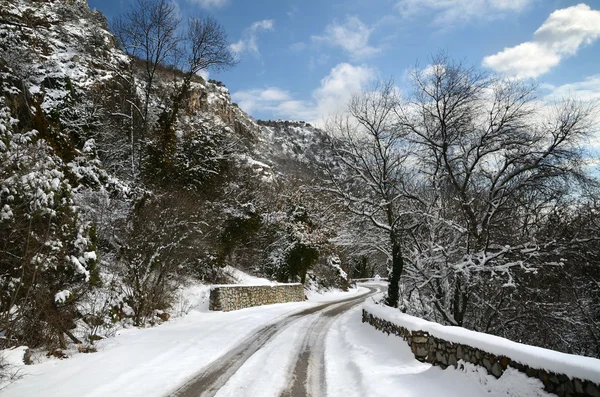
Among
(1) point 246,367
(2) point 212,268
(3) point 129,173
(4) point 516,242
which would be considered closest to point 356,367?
(1) point 246,367

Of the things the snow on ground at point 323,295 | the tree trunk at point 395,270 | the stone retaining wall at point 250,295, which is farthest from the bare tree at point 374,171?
the snow on ground at point 323,295

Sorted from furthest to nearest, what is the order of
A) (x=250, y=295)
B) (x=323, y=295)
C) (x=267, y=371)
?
(x=323, y=295) < (x=250, y=295) < (x=267, y=371)

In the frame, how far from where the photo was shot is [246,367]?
22.9 feet

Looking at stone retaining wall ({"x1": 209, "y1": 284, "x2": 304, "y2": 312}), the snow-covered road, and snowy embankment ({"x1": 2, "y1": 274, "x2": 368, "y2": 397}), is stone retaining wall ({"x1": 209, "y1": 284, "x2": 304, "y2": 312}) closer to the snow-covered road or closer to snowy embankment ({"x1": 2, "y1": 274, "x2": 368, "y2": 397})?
snowy embankment ({"x1": 2, "y1": 274, "x2": 368, "y2": 397})

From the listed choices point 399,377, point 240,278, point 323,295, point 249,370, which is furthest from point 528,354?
point 323,295

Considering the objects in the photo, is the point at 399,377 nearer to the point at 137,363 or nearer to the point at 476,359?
the point at 476,359

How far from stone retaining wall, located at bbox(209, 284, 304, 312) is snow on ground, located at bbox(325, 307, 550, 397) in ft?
24.5

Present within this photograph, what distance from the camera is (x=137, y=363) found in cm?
685

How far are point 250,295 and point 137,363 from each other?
38.3ft

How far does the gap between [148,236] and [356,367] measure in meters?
8.24

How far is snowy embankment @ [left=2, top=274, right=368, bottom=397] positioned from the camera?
5379 mm

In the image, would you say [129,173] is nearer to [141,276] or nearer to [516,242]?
[141,276]

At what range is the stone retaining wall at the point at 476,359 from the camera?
362 cm

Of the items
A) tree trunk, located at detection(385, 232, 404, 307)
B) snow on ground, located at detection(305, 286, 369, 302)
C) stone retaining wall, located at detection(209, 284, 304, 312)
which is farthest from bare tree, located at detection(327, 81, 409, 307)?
snow on ground, located at detection(305, 286, 369, 302)
